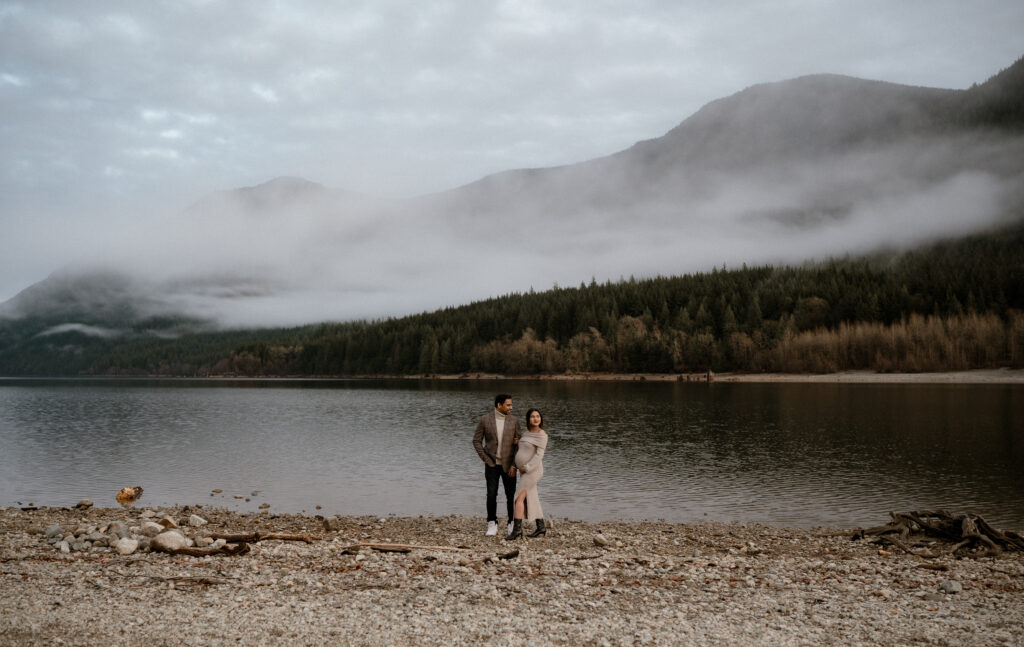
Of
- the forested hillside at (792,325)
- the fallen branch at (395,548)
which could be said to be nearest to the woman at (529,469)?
the fallen branch at (395,548)

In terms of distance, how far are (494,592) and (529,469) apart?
4711 mm

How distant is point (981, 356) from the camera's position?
132 m

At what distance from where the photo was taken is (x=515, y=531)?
55.9ft

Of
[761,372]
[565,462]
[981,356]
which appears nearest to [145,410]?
[565,462]

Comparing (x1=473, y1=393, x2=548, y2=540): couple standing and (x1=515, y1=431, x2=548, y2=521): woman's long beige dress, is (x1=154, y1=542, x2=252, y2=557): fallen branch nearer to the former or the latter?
(x1=473, y1=393, x2=548, y2=540): couple standing

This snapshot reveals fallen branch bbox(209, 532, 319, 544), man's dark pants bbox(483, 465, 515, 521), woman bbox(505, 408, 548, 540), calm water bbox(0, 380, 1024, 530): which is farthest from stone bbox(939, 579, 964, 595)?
fallen branch bbox(209, 532, 319, 544)

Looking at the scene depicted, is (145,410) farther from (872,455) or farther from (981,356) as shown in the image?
(981,356)

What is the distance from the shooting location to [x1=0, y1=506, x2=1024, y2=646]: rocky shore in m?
9.62

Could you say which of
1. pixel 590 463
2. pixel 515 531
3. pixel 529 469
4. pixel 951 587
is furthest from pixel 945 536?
pixel 590 463

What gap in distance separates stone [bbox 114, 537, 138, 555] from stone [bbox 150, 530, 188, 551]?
0.33 meters

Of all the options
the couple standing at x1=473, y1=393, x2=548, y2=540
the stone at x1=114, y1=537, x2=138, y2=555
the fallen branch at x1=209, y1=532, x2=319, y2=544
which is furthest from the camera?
the couple standing at x1=473, y1=393, x2=548, y2=540

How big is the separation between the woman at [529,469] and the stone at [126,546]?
8.43 metres

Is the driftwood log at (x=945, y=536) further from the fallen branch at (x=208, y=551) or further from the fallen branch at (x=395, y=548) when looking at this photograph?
the fallen branch at (x=208, y=551)

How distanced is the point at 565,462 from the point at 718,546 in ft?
65.8
